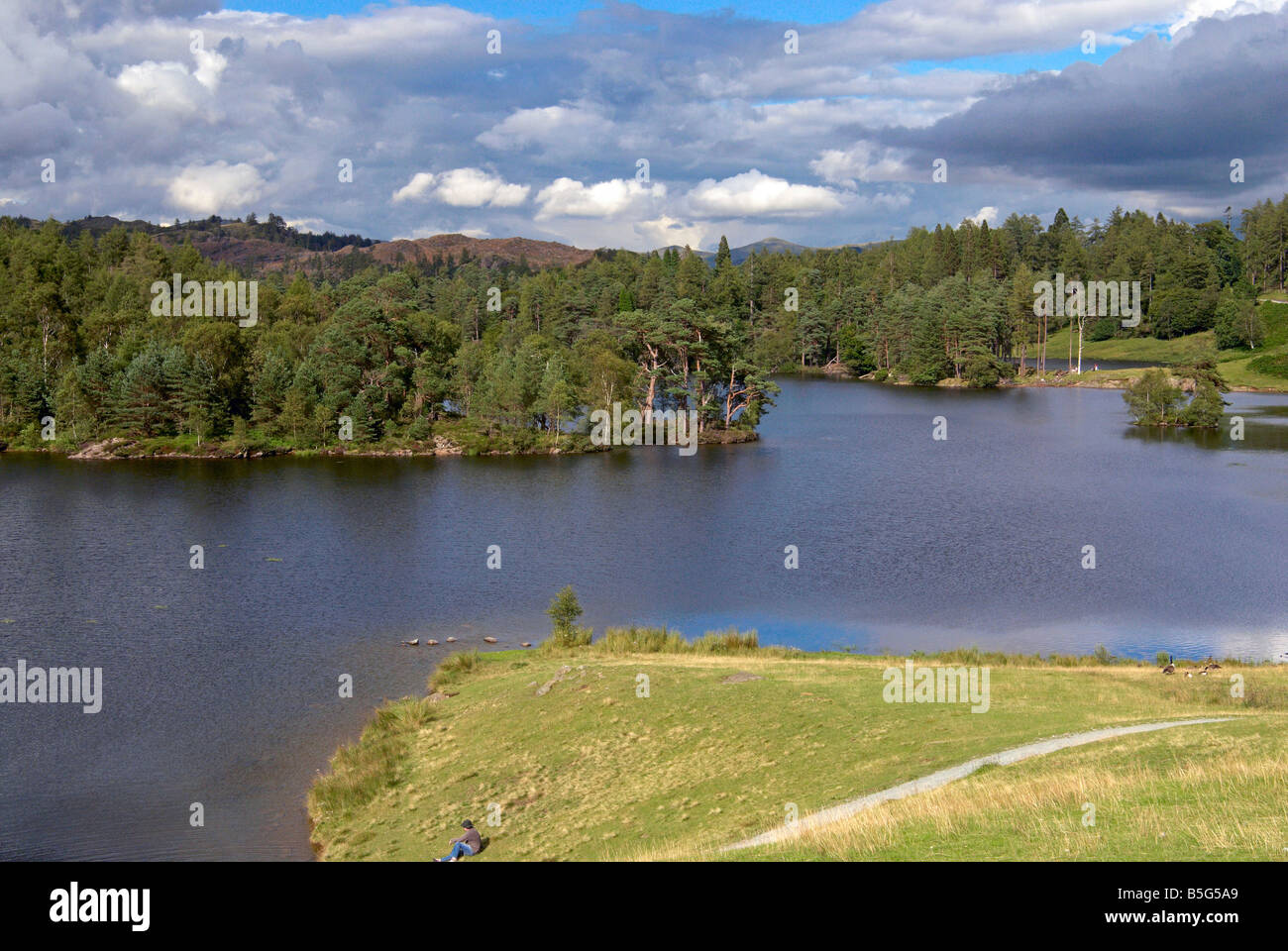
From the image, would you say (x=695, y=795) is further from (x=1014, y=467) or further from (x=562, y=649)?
(x=1014, y=467)

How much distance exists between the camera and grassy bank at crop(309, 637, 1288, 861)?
53.6ft

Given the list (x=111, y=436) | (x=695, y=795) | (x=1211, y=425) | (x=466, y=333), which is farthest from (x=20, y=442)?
(x=1211, y=425)

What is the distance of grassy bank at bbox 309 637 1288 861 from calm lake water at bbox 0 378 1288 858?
11.0 feet

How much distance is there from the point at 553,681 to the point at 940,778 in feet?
49.3

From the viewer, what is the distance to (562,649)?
126 ft

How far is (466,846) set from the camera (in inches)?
858

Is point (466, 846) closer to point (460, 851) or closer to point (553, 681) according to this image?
point (460, 851)

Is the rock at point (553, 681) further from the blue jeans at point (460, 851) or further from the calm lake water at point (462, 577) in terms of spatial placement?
the blue jeans at point (460, 851)

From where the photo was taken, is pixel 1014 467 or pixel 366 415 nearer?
pixel 1014 467

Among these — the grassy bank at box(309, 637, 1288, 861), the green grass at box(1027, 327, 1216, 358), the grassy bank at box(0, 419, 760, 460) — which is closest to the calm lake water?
the grassy bank at box(309, 637, 1288, 861)

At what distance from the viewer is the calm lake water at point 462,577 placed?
99.0ft

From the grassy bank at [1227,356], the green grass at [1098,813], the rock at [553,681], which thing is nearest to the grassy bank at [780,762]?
the green grass at [1098,813]

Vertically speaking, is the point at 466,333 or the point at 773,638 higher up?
the point at 466,333
